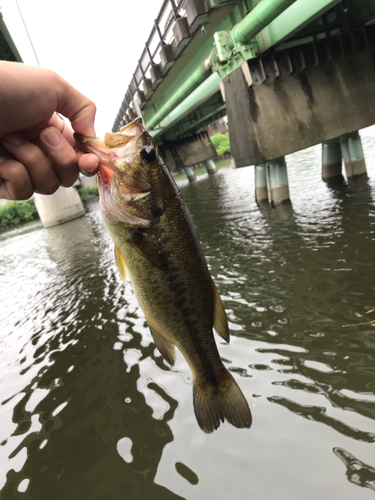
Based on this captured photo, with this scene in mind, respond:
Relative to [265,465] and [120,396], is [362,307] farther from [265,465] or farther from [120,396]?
[120,396]

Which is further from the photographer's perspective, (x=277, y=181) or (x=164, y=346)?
(x=277, y=181)

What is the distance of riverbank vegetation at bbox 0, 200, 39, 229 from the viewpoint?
5388 centimetres

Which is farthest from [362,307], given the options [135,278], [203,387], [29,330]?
[29,330]

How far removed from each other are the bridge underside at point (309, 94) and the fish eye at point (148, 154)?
11354 mm

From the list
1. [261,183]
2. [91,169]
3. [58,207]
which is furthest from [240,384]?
[58,207]

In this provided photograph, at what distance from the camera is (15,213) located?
5538cm

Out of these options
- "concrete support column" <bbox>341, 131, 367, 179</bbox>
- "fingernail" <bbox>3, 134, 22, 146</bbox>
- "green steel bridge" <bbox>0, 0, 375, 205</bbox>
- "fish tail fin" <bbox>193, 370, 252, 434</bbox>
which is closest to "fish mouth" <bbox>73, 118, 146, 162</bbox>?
"fingernail" <bbox>3, 134, 22, 146</bbox>

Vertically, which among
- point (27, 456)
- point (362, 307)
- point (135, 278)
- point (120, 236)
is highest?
point (120, 236)

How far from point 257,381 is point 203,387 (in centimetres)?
208

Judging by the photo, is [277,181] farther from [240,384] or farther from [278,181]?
[240,384]

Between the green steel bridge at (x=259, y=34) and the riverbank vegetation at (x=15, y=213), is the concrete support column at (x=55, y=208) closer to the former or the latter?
the riverbank vegetation at (x=15, y=213)

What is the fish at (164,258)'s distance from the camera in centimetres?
242

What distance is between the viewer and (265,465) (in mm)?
3400

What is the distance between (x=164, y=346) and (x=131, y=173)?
1420 millimetres
